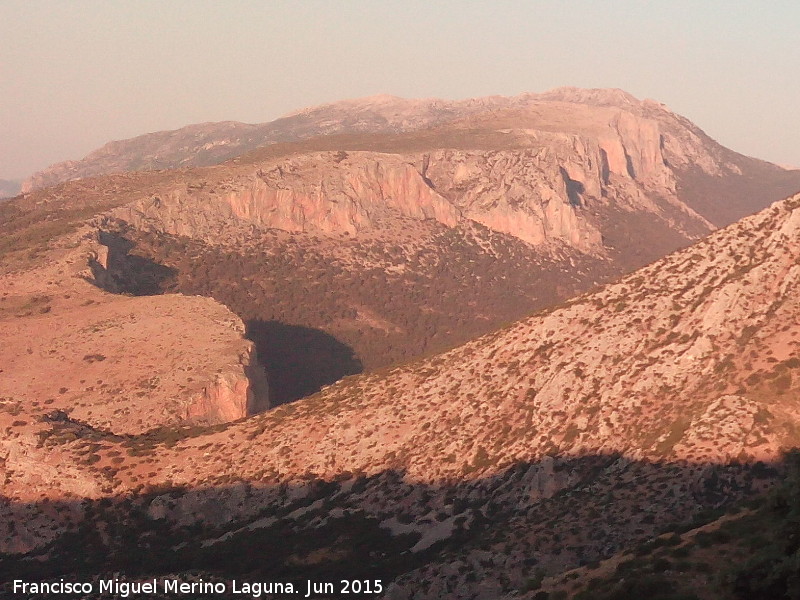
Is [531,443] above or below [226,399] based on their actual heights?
above

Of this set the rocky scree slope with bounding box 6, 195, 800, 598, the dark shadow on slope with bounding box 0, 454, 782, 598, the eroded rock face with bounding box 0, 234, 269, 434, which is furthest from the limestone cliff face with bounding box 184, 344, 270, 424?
the dark shadow on slope with bounding box 0, 454, 782, 598

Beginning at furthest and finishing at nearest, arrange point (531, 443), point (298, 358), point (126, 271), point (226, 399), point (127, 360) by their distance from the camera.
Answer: point (298, 358) → point (126, 271) → point (127, 360) → point (226, 399) → point (531, 443)

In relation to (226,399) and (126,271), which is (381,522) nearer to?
(226,399)

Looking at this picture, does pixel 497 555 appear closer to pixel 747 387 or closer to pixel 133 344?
pixel 747 387

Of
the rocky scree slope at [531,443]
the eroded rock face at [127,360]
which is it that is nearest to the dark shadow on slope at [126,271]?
the eroded rock face at [127,360]

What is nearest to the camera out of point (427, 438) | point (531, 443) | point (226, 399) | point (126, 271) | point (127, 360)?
point (531, 443)

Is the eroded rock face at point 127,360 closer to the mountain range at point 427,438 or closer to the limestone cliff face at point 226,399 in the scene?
the limestone cliff face at point 226,399

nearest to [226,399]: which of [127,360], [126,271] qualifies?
[127,360]

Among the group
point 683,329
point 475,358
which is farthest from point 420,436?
point 683,329
